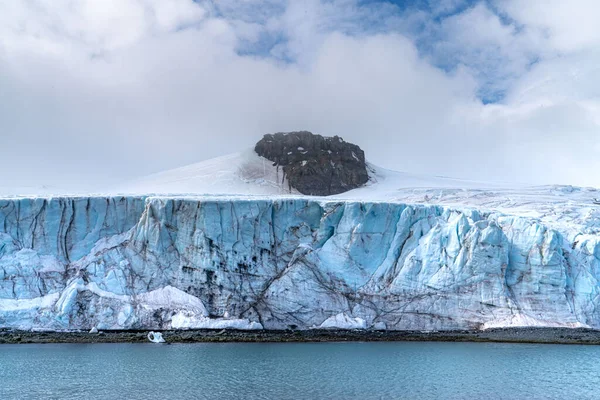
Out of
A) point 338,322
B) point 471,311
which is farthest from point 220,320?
point 471,311

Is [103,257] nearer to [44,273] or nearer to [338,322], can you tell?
[44,273]

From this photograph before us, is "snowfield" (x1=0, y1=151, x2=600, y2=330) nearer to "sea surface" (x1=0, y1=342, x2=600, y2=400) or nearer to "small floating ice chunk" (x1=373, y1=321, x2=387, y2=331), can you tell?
"small floating ice chunk" (x1=373, y1=321, x2=387, y2=331)

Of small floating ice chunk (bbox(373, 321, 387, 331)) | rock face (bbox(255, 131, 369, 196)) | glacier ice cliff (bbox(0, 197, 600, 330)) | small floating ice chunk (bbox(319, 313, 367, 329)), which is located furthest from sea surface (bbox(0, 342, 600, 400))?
rock face (bbox(255, 131, 369, 196))

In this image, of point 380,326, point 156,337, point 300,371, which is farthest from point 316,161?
point 300,371

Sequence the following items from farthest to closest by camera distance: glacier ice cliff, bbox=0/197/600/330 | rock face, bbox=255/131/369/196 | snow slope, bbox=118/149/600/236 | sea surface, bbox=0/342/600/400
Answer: rock face, bbox=255/131/369/196 < snow slope, bbox=118/149/600/236 < glacier ice cliff, bbox=0/197/600/330 < sea surface, bbox=0/342/600/400

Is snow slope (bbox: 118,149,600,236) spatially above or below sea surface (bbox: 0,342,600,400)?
above
